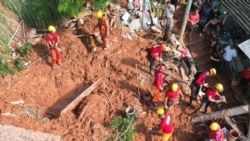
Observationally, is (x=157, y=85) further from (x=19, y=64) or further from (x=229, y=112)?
(x=19, y=64)

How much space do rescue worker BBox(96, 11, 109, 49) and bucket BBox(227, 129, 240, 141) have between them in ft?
17.0

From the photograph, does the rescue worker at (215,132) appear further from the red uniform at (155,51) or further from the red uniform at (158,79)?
the red uniform at (155,51)

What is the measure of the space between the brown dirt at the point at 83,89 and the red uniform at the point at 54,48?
0.36 m

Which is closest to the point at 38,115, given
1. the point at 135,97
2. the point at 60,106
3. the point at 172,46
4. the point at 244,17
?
the point at 60,106

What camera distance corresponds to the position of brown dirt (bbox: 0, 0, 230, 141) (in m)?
10.8

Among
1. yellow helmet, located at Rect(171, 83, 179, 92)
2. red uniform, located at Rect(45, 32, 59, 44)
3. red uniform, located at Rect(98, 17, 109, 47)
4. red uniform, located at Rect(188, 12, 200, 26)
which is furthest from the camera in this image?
red uniform, located at Rect(188, 12, 200, 26)

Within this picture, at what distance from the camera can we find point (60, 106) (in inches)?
463

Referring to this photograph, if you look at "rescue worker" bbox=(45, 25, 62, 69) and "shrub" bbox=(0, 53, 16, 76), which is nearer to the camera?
"rescue worker" bbox=(45, 25, 62, 69)

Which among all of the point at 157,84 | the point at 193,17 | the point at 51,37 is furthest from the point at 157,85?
the point at 193,17

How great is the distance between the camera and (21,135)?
9.94 meters

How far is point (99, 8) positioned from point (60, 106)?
3.86 metres

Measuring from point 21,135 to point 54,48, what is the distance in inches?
127

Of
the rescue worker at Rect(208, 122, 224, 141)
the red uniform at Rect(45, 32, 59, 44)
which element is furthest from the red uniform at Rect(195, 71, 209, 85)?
the red uniform at Rect(45, 32, 59, 44)

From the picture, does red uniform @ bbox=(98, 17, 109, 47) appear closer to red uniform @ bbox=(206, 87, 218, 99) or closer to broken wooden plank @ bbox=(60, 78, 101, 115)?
broken wooden plank @ bbox=(60, 78, 101, 115)
